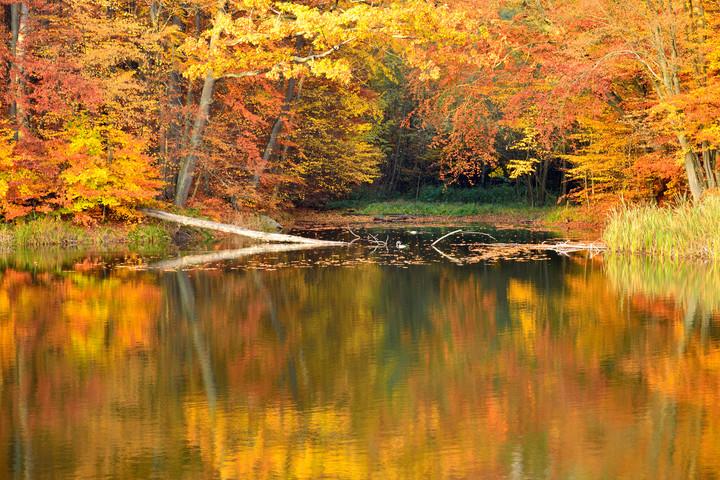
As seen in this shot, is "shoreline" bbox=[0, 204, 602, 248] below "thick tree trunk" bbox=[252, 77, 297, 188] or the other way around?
below

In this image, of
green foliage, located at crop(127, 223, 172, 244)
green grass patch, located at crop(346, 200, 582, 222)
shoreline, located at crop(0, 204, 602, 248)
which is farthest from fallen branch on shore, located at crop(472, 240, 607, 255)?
green grass patch, located at crop(346, 200, 582, 222)

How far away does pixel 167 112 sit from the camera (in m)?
26.0

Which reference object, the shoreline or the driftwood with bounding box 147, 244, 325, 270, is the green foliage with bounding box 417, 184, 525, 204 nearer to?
the shoreline

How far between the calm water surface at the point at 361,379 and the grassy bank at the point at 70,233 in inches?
363

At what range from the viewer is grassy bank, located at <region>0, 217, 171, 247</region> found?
2309 centimetres

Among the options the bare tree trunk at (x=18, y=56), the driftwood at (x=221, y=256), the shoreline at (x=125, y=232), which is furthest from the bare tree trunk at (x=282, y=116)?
the bare tree trunk at (x=18, y=56)

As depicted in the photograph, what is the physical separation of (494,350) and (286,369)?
2.32m

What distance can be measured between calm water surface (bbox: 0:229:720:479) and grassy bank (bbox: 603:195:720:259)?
3653 mm

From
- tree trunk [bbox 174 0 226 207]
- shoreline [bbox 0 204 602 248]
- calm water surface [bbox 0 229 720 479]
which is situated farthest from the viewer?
tree trunk [bbox 174 0 226 207]

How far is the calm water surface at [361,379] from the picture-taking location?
16.9 ft

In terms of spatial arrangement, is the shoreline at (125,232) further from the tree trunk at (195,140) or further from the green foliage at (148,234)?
the tree trunk at (195,140)

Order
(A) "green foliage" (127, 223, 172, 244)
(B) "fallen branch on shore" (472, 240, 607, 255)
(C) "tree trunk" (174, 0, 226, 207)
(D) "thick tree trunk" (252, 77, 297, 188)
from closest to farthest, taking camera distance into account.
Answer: (B) "fallen branch on shore" (472, 240, 607, 255)
(A) "green foliage" (127, 223, 172, 244)
(C) "tree trunk" (174, 0, 226, 207)
(D) "thick tree trunk" (252, 77, 297, 188)

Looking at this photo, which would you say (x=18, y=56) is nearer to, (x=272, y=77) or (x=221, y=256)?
(x=272, y=77)

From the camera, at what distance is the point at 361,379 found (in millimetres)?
7270
